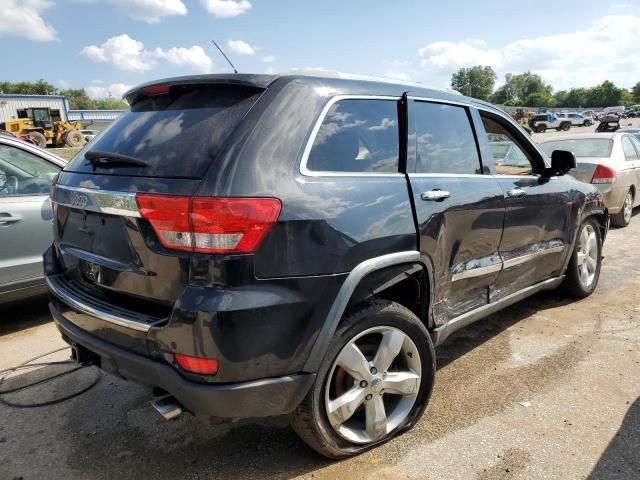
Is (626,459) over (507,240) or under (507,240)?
under

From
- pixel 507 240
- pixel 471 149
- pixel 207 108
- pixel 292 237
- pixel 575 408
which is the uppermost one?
pixel 207 108

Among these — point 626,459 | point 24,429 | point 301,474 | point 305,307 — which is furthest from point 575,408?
point 24,429

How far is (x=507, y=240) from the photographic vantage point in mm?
3518

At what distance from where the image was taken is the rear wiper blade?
89.8 inches

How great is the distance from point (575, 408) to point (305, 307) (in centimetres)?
193

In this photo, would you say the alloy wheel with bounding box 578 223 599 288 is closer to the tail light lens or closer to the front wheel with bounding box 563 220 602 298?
the front wheel with bounding box 563 220 602 298

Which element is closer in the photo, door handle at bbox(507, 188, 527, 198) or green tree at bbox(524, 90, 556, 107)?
door handle at bbox(507, 188, 527, 198)

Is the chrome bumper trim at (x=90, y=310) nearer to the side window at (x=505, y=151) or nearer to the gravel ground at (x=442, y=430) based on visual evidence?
the gravel ground at (x=442, y=430)

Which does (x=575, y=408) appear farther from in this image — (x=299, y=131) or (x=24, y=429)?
(x=24, y=429)

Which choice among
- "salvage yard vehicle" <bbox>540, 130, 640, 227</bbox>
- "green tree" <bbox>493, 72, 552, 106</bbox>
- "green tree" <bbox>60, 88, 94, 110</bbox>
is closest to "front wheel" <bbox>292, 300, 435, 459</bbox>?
"salvage yard vehicle" <bbox>540, 130, 640, 227</bbox>

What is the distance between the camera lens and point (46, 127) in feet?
111

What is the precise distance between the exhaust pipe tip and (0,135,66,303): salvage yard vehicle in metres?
2.72

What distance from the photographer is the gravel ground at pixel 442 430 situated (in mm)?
2480

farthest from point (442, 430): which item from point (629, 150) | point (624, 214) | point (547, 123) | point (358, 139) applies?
point (547, 123)
